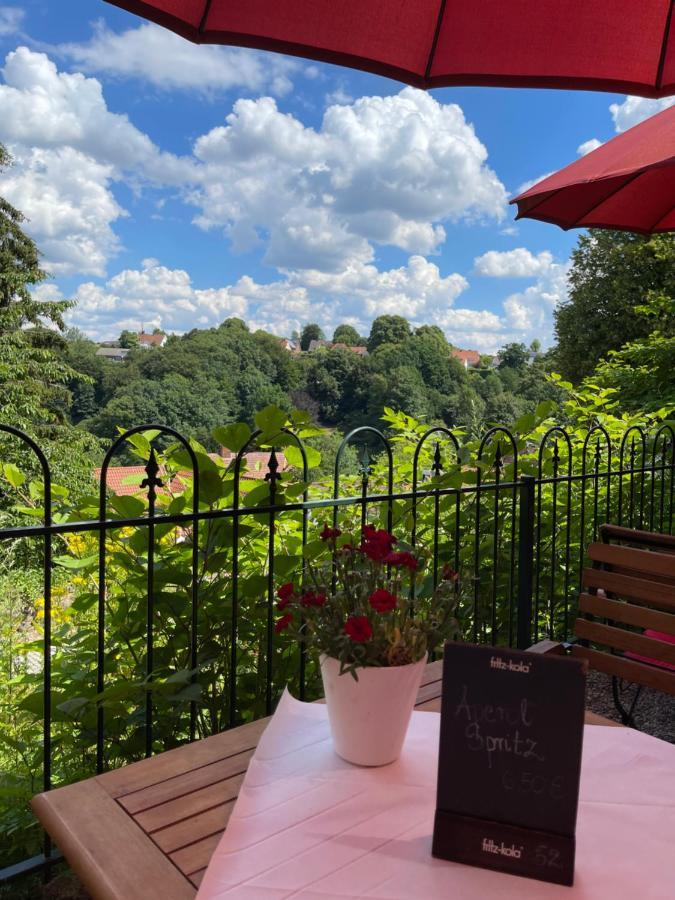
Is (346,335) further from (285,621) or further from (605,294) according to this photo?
(285,621)

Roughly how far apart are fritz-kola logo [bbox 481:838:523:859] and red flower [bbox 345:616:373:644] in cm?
26

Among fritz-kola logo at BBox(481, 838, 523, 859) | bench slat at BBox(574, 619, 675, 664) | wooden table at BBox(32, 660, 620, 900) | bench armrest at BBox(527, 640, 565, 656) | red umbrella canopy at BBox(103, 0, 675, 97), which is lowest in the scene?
bench slat at BBox(574, 619, 675, 664)

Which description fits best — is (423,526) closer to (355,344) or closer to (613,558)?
(613,558)

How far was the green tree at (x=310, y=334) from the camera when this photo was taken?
61719 mm

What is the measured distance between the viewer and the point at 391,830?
2.69 ft

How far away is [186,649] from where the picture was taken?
1.92 metres

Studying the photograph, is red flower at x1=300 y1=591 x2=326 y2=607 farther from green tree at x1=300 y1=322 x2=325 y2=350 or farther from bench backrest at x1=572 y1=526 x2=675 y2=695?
green tree at x1=300 y1=322 x2=325 y2=350

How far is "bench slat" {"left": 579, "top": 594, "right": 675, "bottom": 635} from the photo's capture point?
1855mm

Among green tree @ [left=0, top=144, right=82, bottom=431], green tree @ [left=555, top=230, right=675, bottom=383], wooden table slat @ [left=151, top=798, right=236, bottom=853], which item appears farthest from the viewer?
green tree @ [left=0, top=144, right=82, bottom=431]

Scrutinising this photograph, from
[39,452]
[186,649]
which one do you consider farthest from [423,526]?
[39,452]

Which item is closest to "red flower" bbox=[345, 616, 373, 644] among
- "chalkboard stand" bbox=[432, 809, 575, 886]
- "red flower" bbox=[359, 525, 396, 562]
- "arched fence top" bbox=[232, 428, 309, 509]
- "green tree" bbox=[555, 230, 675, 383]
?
"red flower" bbox=[359, 525, 396, 562]

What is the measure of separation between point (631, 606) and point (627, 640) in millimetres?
102

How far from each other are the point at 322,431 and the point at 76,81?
91.8 m

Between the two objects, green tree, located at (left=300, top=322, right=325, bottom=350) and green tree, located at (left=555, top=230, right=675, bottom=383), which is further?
green tree, located at (left=300, top=322, right=325, bottom=350)
